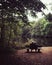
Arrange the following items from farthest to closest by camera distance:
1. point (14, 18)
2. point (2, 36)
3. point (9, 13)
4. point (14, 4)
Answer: point (2, 36) < point (14, 18) < point (9, 13) < point (14, 4)

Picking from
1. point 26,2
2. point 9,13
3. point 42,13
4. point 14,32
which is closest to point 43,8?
point 42,13

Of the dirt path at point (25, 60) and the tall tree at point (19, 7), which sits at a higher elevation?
the tall tree at point (19, 7)

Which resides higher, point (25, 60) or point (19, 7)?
point (19, 7)

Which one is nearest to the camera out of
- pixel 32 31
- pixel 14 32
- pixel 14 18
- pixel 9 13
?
pixel 9 13

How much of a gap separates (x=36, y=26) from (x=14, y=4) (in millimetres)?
47957

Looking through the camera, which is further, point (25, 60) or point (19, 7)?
point (19, 7)

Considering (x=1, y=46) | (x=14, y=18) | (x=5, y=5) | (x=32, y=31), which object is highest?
(x=5, y=5)

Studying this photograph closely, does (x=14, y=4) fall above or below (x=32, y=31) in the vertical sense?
above

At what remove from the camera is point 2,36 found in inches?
952

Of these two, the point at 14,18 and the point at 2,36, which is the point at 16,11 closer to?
the point at 14,18

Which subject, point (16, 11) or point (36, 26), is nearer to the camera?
point (16, 11)

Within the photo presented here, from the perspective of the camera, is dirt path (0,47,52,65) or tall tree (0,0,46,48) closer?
dirt path (0,47,52,65)

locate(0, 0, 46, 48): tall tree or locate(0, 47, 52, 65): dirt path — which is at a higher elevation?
locate(0, 0, 46, 48): tall tree

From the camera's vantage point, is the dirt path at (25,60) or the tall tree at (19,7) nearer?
Result: the dirt path at (25,60)
